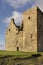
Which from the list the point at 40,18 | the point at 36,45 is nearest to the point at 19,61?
the point at 36,45

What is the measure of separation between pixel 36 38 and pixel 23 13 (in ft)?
19.6

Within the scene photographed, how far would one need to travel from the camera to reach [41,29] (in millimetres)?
36375

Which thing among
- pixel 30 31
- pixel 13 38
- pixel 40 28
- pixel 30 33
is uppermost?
pixel 40 28

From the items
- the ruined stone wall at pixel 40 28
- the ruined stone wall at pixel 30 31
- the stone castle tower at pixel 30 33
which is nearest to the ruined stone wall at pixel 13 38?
the stone castle tower at pixel 30 33

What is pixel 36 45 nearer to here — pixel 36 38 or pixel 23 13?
pixel 36 38

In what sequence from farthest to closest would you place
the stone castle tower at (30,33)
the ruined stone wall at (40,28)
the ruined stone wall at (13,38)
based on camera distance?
the ruined stone wall at (13,38)
the ruined stone wall at (40,28)
the stone castle tower at (30,33)

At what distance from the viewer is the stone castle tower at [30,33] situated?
35562mm

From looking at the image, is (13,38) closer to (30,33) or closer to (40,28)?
(30,33)

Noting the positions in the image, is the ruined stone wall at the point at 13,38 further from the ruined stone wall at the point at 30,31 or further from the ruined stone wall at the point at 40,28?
the ruined stone wall at the point at 40,28

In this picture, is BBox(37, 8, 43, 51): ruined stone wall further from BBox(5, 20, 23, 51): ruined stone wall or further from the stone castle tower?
BBox(5, 20, 23, 51): ruined stone wall

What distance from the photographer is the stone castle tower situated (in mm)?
35562

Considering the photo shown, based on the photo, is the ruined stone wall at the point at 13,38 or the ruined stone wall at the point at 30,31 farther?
the ruined stone wall at the point at 13,38

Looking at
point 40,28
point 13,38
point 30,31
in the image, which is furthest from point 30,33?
point 13,38

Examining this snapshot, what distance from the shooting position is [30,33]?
36.3 metres
